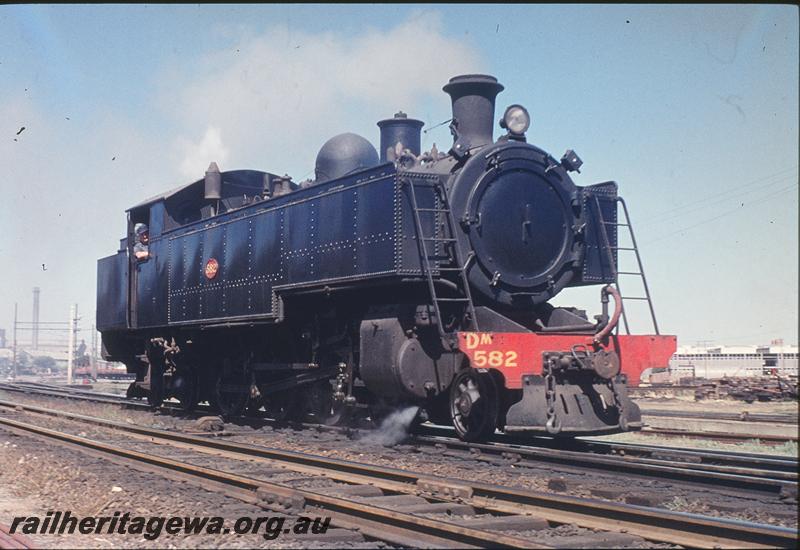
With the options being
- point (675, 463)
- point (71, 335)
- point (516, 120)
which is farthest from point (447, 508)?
point (71, 335)

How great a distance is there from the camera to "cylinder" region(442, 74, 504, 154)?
11109mm

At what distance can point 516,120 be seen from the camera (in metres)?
11.0

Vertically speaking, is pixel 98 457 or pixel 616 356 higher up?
pixel 616 356

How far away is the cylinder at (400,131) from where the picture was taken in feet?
40.5

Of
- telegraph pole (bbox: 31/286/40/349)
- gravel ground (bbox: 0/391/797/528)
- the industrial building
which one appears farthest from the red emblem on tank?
telegraph pole (bbox: 31/286/40/349)

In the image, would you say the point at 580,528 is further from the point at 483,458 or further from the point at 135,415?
the point at 135,415

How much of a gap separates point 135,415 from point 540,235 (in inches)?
357

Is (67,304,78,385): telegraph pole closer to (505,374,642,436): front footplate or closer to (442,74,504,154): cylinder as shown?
(442,74,504,154): cylinder

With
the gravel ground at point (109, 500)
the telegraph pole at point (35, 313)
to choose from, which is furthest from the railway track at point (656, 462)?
the telegraph pole at point (35, 313)

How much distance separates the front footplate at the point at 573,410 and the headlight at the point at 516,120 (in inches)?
131

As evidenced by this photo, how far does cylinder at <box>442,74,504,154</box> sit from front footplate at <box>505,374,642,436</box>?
A: 3418 millimetres

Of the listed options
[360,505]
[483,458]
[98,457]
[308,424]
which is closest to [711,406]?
[308,424]

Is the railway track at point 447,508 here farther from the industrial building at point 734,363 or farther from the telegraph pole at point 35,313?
the telegraph pole at point 35,313

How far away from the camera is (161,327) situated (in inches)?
629
